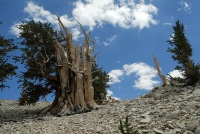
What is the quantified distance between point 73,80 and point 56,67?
2.04 m

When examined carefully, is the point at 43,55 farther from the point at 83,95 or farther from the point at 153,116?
the point at 153,116

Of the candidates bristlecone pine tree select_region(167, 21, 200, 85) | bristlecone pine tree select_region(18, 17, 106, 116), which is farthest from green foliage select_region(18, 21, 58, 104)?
bristlecone pine tree select_region(167, 21, 200, 85)

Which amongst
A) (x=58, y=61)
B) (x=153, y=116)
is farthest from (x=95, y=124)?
(x=58, y=61)

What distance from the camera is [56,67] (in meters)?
23.8

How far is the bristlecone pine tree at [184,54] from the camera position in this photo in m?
23.2

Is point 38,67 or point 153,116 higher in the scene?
point 38,67

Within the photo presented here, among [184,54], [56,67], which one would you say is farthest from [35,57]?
[184,54]

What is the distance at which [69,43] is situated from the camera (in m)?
24.1

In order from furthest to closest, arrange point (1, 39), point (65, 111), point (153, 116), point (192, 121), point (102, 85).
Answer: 1. point (102, 85)
2. point (65, 111)
3. point (1, 39)
4. point (153, 116)
5. point (192, 121)

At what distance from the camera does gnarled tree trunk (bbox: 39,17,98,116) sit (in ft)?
69.8

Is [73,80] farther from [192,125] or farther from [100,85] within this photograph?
[192,125]

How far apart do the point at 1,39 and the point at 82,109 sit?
7.31m

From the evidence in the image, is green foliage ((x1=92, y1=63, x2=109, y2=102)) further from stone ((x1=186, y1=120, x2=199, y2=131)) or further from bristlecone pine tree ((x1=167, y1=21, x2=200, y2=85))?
stone ((x1=186, y1=120, x2=199, y2=131))

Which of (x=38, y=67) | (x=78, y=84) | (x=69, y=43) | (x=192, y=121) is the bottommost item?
(x=192, y=121)
